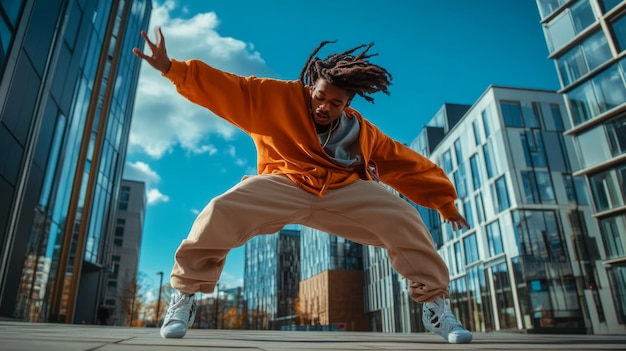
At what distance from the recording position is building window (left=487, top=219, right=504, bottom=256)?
22.4m

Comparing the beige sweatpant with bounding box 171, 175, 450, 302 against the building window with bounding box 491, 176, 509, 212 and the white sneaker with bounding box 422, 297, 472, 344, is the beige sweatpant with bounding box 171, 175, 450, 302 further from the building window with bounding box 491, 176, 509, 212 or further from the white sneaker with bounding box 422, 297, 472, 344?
the building window with bounding box 491, 176, 509, 212

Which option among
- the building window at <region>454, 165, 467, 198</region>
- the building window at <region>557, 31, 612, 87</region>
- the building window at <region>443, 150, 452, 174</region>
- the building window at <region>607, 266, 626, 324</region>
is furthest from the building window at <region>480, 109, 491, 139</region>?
the building window at <region>607, 266, 626, 324</region>

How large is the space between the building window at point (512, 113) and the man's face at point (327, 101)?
72.5 ft

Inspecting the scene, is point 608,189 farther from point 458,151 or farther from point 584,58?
point 458,151

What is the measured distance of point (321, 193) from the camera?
2.92 m

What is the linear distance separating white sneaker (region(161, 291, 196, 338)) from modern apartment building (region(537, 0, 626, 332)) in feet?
54.2

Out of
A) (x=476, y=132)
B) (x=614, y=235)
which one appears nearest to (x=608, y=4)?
(x=614, y=235)

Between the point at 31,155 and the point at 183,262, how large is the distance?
368 inches

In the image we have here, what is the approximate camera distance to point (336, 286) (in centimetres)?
5469

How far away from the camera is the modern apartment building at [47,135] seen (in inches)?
317

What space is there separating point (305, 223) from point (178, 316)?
103 cm

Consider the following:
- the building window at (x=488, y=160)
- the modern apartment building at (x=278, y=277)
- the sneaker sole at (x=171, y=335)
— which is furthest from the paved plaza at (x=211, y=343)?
the modern apartment building at (x=278, y=277)

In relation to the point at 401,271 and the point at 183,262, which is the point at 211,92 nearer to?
the point at 183,262

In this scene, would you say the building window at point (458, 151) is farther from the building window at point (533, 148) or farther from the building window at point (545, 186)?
the building window at point (545, 186)
